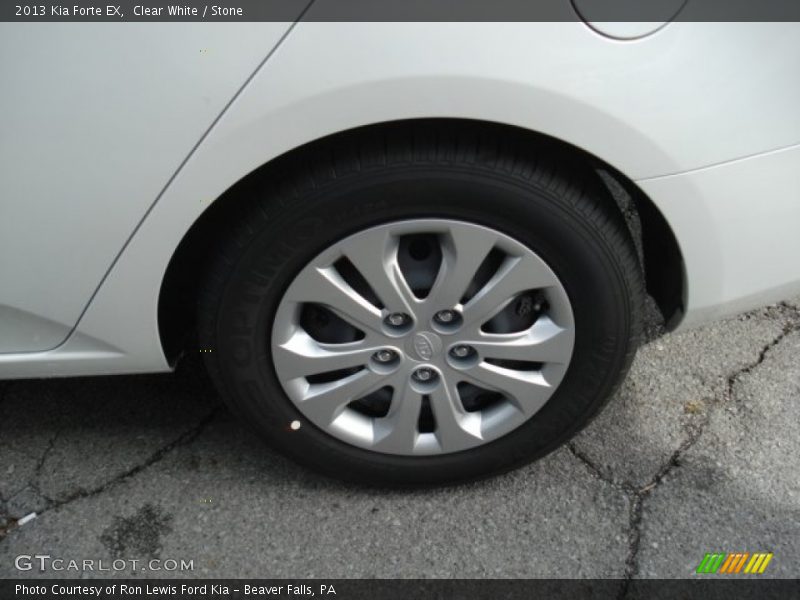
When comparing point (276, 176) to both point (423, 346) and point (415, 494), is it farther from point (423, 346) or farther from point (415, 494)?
point (415, 494)

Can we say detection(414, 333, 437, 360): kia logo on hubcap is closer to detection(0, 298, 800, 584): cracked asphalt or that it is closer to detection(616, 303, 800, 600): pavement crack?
detection(0, 298, 800, 584): cracked asphalt

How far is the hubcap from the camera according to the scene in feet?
5.22

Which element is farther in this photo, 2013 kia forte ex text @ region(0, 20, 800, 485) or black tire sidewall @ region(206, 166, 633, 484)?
black tire sidewall @ region(206, 166, 633, 484)

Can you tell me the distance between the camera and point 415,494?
6.39 ft

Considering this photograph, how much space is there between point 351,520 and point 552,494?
1.57 ft

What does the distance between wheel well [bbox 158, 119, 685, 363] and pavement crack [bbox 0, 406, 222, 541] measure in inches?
13.0

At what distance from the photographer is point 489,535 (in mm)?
1853

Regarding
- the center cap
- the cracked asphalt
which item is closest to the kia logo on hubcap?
the center cap

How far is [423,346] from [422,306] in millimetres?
104
